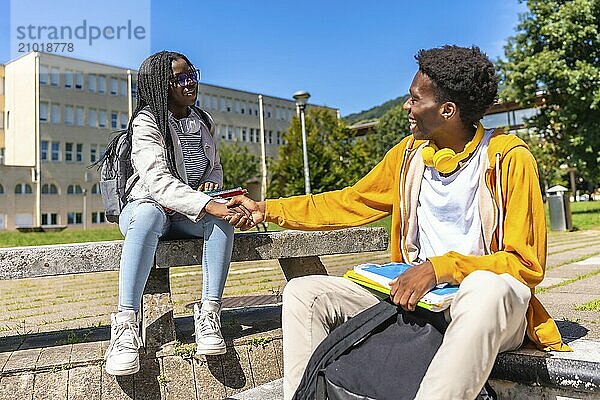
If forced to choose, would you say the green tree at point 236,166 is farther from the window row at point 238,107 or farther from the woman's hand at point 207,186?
the woman's hand at point 207,186

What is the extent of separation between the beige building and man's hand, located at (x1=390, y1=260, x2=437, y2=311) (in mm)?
55231

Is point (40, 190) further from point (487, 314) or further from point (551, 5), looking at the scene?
point (487, 314)

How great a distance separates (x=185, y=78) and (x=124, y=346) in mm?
1500

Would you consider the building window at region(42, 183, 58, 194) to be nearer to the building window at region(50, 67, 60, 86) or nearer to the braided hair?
the building window at region(50, 67, 60, 86)

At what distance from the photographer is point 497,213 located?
2393 millimetres

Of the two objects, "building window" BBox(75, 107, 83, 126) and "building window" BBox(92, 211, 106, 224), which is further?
"building window" BBox(92, 211, 106, 224)

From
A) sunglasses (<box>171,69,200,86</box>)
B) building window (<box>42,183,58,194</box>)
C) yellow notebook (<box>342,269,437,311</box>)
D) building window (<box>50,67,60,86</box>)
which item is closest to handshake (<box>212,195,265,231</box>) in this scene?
yellow notebook (<box>342,269,437,311</box>)

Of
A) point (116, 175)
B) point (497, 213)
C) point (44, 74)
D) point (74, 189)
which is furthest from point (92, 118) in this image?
point (497, 213)

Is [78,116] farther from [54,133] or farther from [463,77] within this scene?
[463,77]

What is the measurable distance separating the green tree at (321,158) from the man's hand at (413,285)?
115ft

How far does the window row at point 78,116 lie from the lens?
2296 inches

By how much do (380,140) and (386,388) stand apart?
64795mm

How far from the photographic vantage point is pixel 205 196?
10.1ft

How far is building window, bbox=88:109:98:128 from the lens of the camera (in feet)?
203
